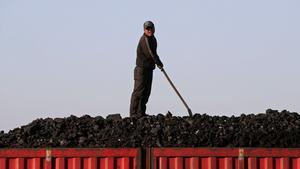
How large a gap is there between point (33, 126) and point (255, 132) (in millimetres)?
3408

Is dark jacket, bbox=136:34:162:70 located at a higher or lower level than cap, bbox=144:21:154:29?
lower

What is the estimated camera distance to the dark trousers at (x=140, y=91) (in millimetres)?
10719

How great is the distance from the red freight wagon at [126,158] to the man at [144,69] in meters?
2.28

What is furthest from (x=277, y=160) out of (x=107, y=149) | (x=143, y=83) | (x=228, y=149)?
(x=143, y=83)

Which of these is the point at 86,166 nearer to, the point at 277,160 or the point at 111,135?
the point at 111,135

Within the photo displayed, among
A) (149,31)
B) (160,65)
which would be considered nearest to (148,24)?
(149,31)

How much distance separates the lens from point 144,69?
1073cm

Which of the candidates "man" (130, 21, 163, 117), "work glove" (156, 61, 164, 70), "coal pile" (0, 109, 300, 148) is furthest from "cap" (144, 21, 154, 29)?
"coal pile" (0, 109, 300, 148)

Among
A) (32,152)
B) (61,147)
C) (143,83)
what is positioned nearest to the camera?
(32,152)

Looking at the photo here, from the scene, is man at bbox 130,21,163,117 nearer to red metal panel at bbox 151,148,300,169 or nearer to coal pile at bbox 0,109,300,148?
coal pile at bbox 0,109,300,148

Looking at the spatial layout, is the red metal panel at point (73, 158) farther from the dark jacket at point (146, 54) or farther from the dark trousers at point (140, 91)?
the dark jacket at point (146, 54)

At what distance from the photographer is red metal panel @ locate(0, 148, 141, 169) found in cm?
839

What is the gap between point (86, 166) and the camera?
8.41 meters

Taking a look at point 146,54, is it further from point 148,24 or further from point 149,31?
point 148,24
